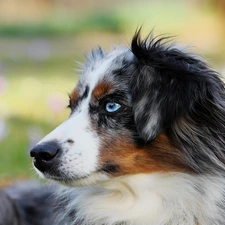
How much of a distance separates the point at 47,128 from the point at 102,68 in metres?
4.55

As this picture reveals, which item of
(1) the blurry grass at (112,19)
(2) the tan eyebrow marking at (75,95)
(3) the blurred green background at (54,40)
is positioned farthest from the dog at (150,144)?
(1) the blurry grass at (112,19)

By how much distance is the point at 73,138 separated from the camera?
4.05 m

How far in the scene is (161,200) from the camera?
4211mm

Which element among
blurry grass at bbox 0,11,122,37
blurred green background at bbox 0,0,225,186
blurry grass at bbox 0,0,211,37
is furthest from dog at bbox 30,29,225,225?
blurry grass at bbox 0,11,122,37

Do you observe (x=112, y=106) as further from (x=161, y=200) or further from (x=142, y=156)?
(x=161, y=200)

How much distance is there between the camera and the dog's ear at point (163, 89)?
407cm

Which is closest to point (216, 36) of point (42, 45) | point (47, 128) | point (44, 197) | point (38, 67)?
point (42, 45)

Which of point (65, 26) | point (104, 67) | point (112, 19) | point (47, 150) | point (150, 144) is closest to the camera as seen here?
point (47, 150)

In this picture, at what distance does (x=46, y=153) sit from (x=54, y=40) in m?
16.8

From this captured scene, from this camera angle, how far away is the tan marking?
4051 mm

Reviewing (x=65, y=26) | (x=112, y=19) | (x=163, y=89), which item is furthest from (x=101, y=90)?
(x=112, y=19)

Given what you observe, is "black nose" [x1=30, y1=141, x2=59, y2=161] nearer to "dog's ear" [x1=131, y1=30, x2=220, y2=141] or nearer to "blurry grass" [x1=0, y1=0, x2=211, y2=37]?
"dog's ear" [x1=131, y1=30, x2=220, y2=141]

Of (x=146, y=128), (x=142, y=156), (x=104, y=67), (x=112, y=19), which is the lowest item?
(x=112, y=19)

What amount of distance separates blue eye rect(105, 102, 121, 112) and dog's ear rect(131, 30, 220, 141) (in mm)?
110
